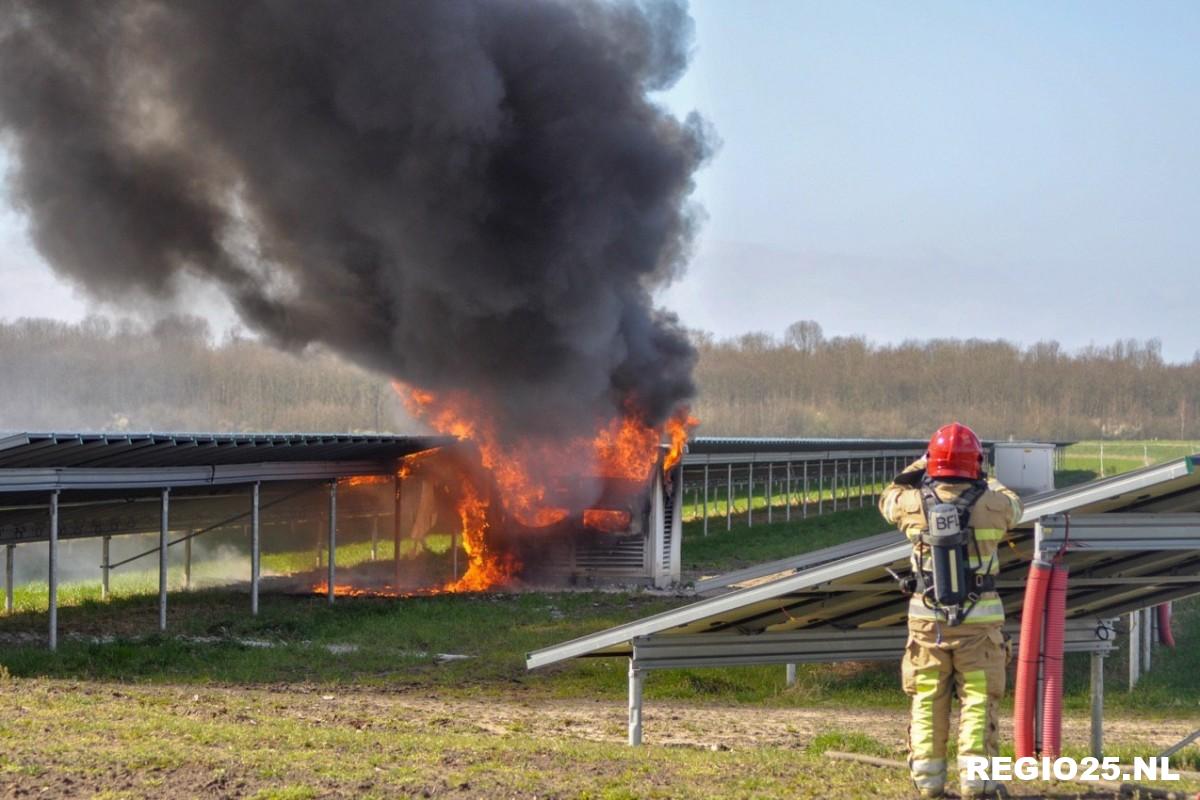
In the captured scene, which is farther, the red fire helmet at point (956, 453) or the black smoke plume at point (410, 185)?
the black smoke plume at point (410, 185)

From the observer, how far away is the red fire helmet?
22.5 feet

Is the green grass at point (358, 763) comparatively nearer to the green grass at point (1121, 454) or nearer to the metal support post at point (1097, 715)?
the metal support post at point (1097, 715)

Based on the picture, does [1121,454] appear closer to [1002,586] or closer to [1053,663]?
[1002,586]

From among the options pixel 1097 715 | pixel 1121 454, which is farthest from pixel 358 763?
pixel 1121 454

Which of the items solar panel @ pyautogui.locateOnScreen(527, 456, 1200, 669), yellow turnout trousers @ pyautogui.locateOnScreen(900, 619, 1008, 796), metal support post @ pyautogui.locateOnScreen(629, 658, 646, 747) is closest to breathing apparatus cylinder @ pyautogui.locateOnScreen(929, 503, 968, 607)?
yellow turnout trousers @ pyautogui.locateOnScreen(900, 619, 1008, 796)

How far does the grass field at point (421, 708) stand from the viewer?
736 centimetres

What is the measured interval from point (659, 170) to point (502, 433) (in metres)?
7.72

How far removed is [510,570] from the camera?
2655 cm

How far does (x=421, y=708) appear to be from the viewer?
12.7 meters

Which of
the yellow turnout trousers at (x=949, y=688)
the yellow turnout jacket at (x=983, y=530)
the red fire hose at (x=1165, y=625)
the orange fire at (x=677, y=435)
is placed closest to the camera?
the yellow turnout trousers at (x=949, y=688)

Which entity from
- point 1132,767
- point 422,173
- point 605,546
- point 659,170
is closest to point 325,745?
point 1132,767

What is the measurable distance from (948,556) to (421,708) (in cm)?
719

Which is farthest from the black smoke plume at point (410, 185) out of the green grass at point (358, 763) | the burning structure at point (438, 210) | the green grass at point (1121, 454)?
the green grass at point (1121, 454)

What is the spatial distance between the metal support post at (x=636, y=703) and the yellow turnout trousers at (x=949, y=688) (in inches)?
93.8
